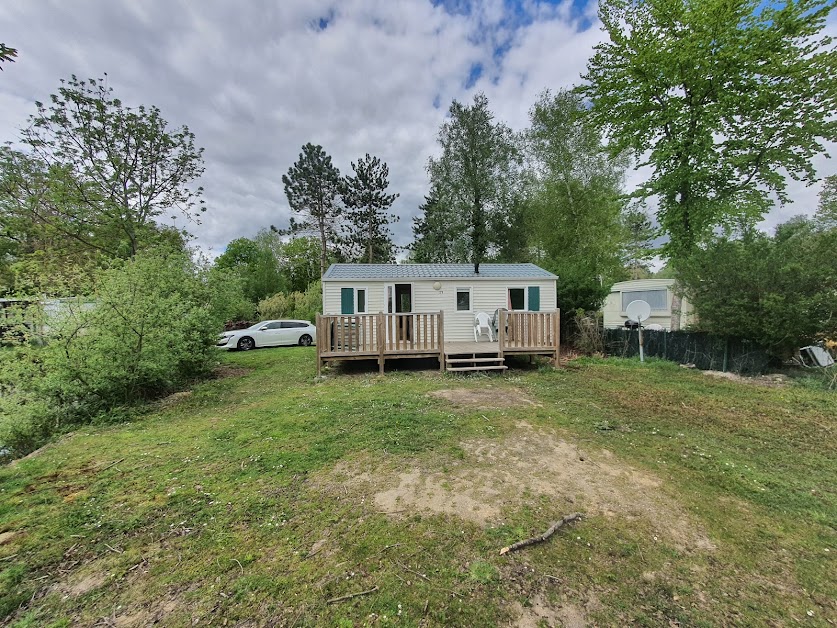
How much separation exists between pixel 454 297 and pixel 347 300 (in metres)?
3.40

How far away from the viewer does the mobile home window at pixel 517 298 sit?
1096cm

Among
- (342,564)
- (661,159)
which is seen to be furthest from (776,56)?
(342,564)

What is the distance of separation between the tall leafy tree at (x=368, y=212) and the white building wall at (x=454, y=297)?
12654 millimetres

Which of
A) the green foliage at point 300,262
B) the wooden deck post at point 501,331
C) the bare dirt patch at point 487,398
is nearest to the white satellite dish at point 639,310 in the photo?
the wooden deck post at point 501,331

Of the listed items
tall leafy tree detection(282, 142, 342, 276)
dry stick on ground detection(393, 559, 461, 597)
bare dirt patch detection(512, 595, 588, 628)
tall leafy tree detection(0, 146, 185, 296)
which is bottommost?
bare dirt patch detection(512, 595, 588, 628)

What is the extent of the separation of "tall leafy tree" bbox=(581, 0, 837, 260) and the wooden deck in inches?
197

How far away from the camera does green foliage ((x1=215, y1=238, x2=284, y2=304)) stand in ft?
75.9

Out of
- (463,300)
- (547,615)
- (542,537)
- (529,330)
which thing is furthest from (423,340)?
(547,615)

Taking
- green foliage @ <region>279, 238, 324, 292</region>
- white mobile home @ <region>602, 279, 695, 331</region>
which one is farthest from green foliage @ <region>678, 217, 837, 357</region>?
green foliage @ <region>279, 238, 324, 292</region>

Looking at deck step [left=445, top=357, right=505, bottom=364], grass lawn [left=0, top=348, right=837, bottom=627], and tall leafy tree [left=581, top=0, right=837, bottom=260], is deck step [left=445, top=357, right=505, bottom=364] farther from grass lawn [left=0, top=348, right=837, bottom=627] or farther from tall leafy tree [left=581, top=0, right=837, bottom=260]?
tall leafy tree [left=581, top=0, right=837, bottom=260]

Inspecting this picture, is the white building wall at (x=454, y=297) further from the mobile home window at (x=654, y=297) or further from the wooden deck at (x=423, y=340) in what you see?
the mobile home window at (x=654, y=297)

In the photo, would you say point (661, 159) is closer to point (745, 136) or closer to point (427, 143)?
point (745, 136)

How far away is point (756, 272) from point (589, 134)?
32.9 ft

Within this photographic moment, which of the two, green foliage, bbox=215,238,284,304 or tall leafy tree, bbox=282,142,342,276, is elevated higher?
tall leafy tree, bbox=282,142,342,276
